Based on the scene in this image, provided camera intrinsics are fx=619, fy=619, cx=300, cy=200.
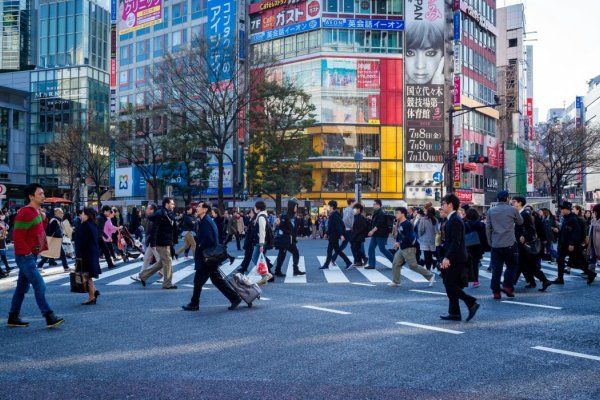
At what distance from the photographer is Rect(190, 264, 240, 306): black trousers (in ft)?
27.9

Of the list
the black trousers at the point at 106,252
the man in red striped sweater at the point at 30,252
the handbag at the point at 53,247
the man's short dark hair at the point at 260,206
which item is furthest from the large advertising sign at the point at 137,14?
the man in red striped sweater at the point at 30,252

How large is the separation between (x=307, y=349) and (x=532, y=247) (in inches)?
251

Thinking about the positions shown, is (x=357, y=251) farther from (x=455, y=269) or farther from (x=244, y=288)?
(x=455, y=269)

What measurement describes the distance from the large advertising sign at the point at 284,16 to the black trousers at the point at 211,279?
44063 millimetres

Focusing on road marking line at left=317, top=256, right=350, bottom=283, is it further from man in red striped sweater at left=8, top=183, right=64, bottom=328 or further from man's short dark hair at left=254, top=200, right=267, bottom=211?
man in red striped sweater at left=8, top=183, right=64, bottom=328

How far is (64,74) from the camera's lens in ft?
230

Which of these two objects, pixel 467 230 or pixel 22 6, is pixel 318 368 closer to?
pixel 467 230

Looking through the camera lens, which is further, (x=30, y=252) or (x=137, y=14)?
(x=137, y=14)

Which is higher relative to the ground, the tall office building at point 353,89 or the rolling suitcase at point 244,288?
the tall office building at point 353,89

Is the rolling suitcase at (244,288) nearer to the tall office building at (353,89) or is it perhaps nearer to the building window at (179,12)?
the tall office building at (353,89)

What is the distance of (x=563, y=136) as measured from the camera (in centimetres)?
4112

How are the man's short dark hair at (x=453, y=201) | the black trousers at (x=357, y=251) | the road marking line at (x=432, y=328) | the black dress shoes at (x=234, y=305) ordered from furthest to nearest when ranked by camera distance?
the black trousers at (x=357, y=251), the black dress shoes at (x=234, y=305), the man's short dark hair at (x=453, y=201), the road marking line at (x=432, y=328)

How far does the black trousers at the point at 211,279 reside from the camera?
8508 millimetres

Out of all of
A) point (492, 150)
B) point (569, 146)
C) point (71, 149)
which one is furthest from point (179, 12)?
point (569, 146)
